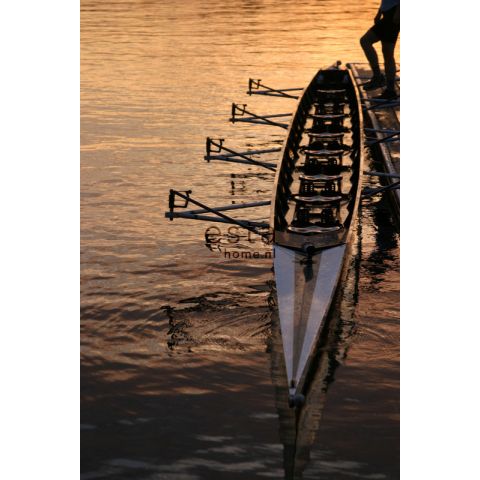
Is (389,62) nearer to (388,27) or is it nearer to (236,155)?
(388,27)

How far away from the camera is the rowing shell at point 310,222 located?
440 inches

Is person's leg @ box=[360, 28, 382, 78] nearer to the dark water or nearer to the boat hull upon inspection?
the dark water

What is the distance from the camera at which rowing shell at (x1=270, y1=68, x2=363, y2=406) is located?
36.6 feet

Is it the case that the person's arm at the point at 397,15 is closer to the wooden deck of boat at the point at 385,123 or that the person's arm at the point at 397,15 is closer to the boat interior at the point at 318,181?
the boat interior at the point at 318,181

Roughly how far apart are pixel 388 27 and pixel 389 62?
0.92 m

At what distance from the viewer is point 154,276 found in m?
16.1

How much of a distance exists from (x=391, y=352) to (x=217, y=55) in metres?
29.5

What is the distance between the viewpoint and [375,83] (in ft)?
88.2

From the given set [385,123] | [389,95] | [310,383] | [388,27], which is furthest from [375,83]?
[310,383]

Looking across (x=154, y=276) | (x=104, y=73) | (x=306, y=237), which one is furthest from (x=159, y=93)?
(x=306, y=237)

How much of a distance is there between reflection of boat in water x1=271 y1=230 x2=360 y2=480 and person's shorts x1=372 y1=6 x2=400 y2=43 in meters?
10.1

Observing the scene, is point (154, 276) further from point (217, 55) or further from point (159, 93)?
point (217, 55)

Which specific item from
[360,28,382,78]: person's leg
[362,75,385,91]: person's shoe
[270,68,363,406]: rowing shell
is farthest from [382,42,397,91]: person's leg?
[362,75,385,91]: person's shoe
